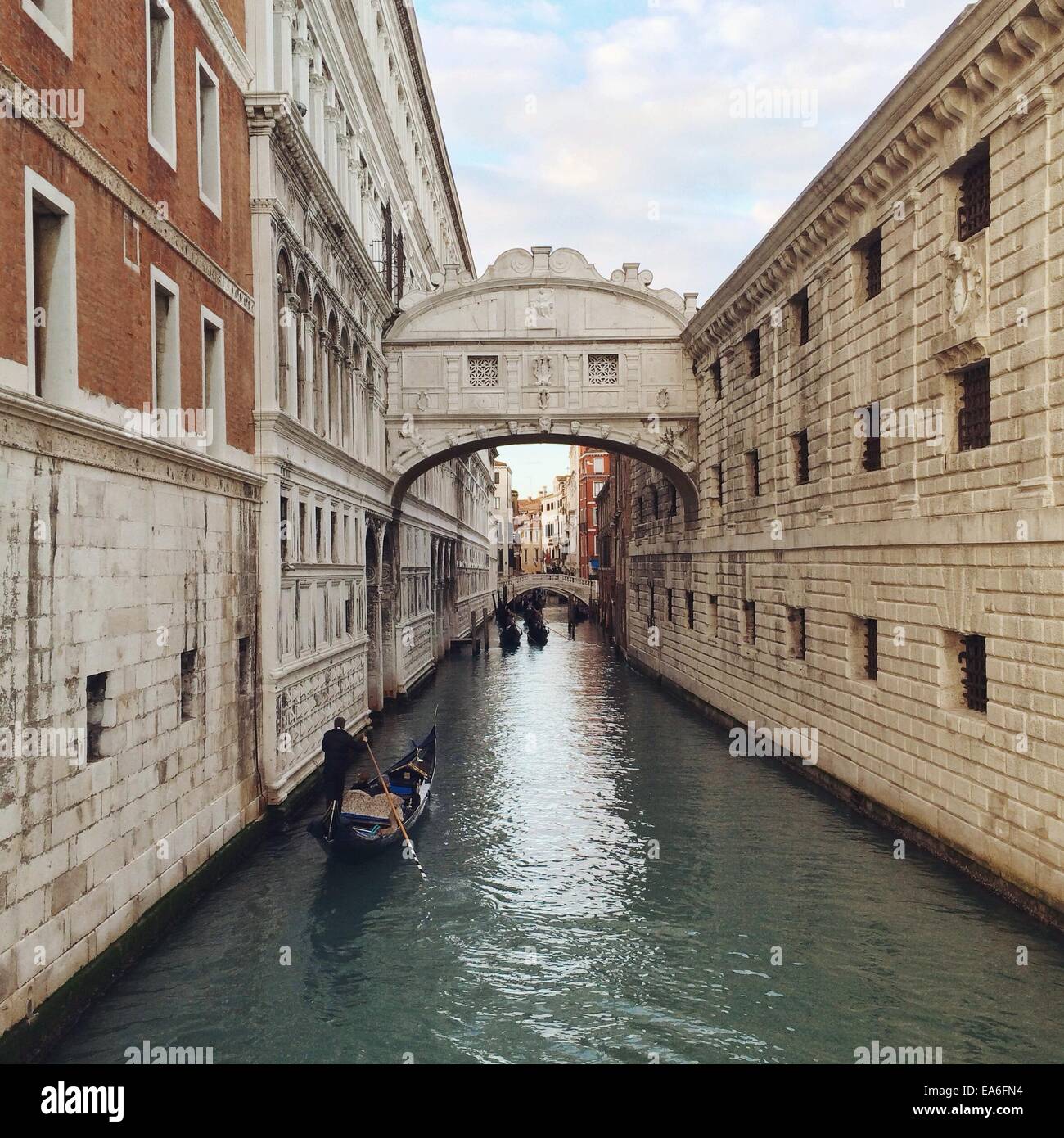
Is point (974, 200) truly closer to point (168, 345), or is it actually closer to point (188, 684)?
point (168, 345)

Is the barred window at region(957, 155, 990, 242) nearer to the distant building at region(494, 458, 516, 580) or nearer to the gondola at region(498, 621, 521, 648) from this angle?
the gondola at region(498, 621, 521, 648)

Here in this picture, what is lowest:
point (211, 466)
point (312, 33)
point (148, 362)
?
point (211, 466)

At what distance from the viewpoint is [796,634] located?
16.9 meters

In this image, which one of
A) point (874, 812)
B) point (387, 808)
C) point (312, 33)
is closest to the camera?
point (387, 808)

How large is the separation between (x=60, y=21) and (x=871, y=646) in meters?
11.3

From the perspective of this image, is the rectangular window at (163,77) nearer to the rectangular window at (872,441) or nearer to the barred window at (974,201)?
the barred window at (974,201)

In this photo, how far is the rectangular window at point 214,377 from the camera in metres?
11.1

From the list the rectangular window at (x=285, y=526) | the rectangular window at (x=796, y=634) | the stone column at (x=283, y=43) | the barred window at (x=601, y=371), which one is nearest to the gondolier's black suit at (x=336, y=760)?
the rectangular window at (x=285, y=526)

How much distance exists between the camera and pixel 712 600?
22.6 meters

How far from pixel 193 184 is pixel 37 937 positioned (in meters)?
7.37

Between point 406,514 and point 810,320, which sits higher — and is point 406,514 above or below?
below

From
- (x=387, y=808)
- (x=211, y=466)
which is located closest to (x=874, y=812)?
(x=387, y=808)

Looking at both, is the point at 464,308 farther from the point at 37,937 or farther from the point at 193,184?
the point at 37,937

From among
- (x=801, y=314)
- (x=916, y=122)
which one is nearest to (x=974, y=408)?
(x=916, y=122)
